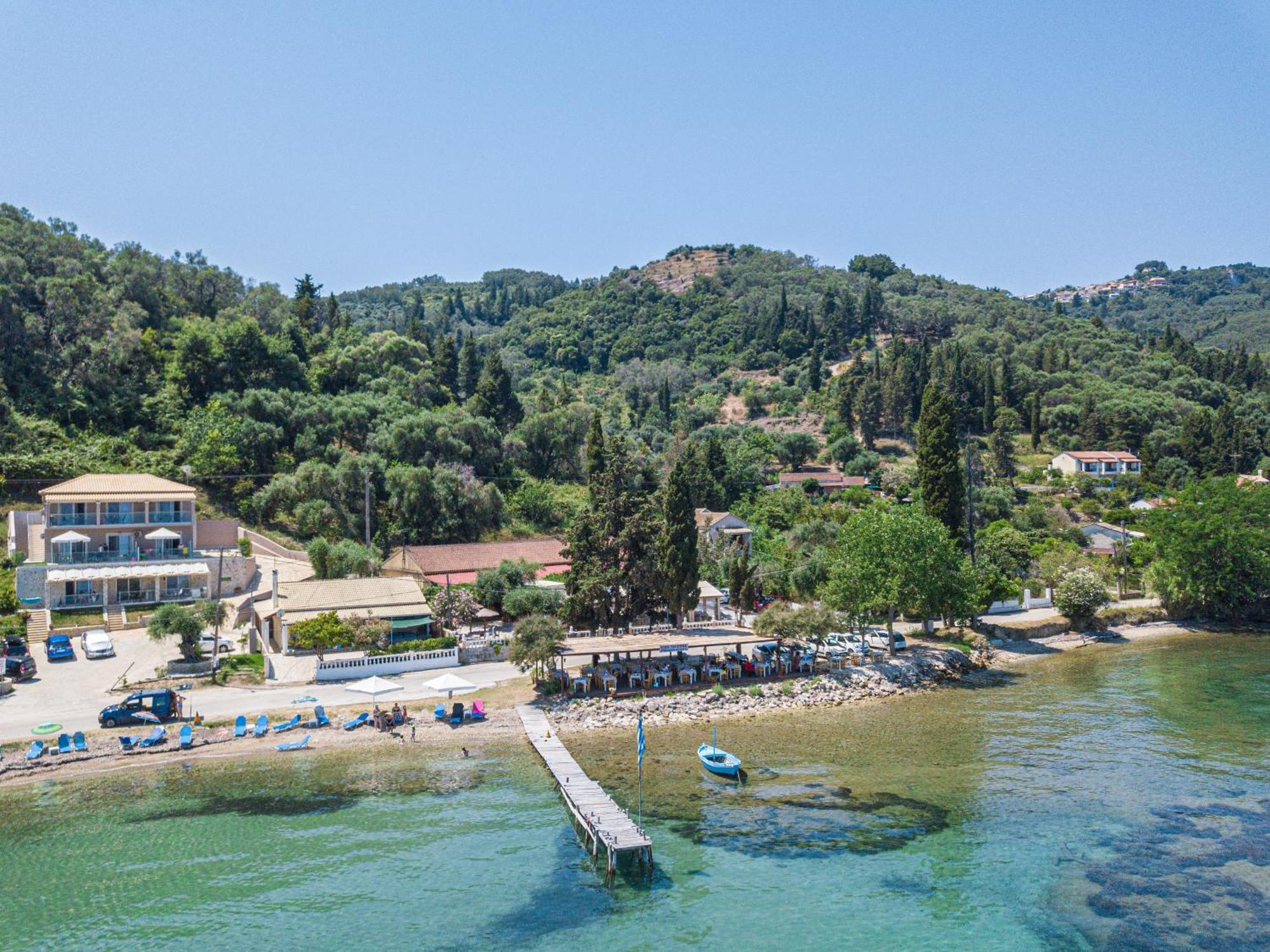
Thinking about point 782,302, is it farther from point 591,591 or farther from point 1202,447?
point 591,591

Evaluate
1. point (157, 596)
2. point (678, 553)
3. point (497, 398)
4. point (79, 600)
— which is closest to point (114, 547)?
point (157, 596)

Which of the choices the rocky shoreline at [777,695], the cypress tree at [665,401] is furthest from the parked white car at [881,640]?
the cypress tree at [665,401]

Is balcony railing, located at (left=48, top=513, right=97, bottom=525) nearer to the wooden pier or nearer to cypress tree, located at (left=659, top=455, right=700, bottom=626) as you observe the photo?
cypress tree, located at (left=659, top=455, right=700, bottom=626)

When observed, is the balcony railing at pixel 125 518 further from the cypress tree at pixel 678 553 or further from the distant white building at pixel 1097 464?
the distant white building at pixel 1097 464

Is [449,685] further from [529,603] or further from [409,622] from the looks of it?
[529,603]

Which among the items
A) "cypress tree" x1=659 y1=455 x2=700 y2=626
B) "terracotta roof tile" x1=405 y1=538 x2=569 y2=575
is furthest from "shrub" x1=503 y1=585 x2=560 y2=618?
"terracotta roof tile" x1=405 y1=538 x2=569 y2=575

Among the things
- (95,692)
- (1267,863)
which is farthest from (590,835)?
(95,692)
